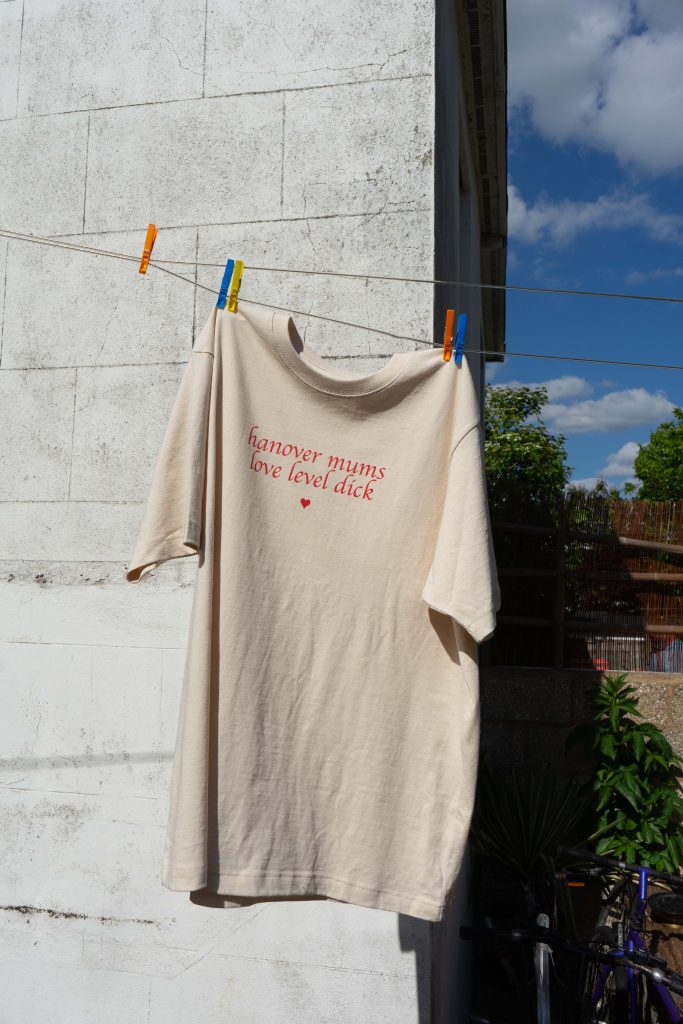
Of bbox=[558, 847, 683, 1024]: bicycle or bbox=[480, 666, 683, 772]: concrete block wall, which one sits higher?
bbox=[480, 666, 683, 772]: concrete block wall

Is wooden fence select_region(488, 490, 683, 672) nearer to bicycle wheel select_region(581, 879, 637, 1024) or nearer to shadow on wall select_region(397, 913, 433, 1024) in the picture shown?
bicycle wheel select_region(581, 879, 637, 1024)

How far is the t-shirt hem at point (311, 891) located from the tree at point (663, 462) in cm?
2664

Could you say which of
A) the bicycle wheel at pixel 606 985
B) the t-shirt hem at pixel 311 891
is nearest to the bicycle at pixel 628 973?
the bicycle wheel at pixel 606 985

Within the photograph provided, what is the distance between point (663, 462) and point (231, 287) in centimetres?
2805

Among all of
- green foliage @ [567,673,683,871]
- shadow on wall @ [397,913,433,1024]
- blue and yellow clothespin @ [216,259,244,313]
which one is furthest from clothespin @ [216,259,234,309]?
green foliage @ [567,673,683,871]

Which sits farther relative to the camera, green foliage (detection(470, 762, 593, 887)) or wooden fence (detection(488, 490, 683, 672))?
wooden fence (detection(488, 490, 683, 672))

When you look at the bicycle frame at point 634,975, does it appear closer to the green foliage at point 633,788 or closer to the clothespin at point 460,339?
the green foliage at point 633,788

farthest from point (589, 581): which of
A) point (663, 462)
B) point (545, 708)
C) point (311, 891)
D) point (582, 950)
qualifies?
point (663, 462)

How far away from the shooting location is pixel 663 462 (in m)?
28.0

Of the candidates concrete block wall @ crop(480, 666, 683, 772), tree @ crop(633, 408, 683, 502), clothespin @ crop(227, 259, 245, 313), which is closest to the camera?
clothespin @ crop(227, 259, 245, 313)

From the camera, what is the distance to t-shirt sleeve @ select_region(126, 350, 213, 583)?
2.13m

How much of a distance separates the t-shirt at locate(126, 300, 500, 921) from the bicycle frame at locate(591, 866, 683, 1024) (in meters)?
1.63

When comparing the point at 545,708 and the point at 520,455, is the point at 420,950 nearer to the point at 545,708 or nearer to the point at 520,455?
the point at 545,708

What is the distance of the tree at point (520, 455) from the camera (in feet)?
20.9
